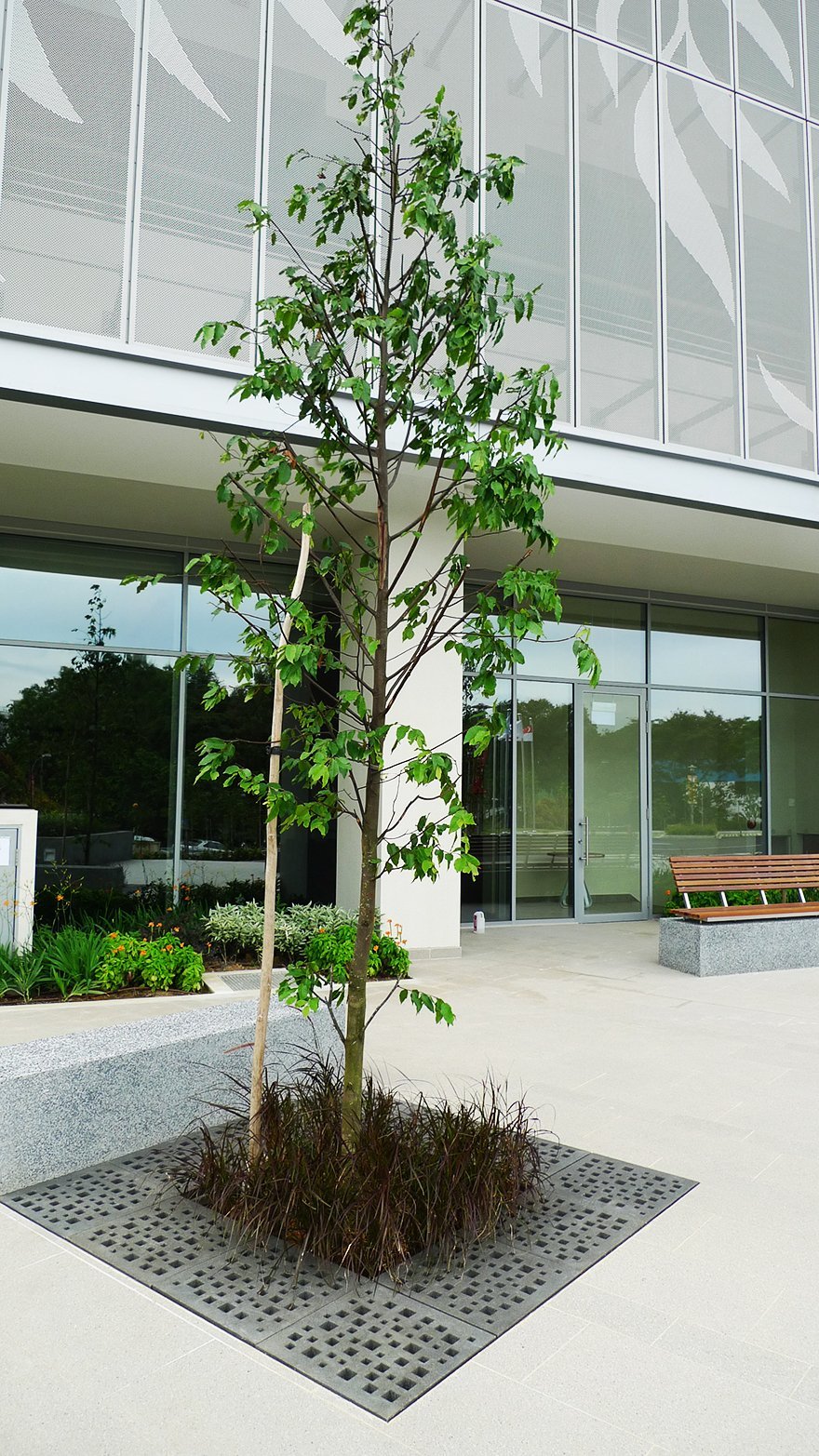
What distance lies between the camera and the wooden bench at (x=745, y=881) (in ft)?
32.5

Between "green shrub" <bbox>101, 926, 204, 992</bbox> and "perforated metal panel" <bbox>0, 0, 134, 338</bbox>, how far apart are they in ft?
14.9

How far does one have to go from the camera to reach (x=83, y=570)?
10625 millimetres

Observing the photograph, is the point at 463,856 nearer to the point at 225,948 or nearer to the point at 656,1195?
the point at 656,1195

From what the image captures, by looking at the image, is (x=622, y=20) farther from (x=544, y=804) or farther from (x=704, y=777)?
(x=704, y=777)

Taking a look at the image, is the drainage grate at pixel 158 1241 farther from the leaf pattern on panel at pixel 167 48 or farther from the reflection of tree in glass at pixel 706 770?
the reflection of tree in glass at pixel 706 770

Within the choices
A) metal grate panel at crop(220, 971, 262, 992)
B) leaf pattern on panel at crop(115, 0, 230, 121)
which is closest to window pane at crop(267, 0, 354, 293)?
leaf pattern on panel at crop(115, 0, 230, 121)

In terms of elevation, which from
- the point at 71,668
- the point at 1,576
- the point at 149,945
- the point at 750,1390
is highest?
the point at 1,576

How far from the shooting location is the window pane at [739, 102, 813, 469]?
10422 mm

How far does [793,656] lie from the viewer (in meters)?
15.6

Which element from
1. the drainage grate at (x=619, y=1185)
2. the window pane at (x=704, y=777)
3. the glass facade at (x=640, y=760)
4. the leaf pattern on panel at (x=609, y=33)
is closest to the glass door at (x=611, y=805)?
the glass facade at (x=640, y=760)

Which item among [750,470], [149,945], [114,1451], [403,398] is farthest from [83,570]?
[114,1451]

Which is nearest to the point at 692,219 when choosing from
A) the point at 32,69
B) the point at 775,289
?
the point at 775,289

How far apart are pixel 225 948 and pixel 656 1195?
560 centimetres

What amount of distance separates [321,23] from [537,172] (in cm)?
225
